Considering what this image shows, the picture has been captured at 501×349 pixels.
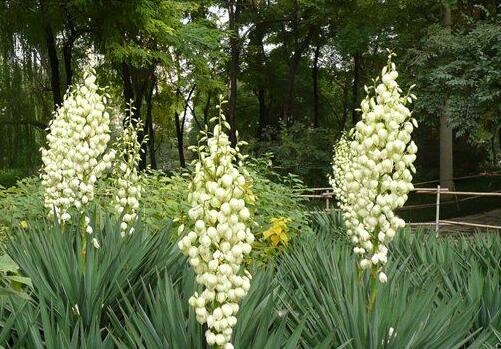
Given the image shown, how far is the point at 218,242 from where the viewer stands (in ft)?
5.72

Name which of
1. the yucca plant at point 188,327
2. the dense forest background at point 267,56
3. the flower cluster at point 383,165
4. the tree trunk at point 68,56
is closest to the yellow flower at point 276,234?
the flower cluster at point 383,165

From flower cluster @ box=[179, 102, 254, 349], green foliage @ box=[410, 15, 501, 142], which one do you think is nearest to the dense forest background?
green foliage @ box=[410, 15, 501, 142]

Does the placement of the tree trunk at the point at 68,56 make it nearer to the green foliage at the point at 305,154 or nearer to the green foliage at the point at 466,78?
the green foliage at the point at 305,154

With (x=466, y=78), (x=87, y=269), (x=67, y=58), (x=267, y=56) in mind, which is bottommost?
(x=87, y=269)

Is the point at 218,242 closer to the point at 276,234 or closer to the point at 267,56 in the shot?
the point at 276,234

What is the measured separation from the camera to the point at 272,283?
2.46 meters

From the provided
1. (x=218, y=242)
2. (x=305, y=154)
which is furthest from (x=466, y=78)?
(x=218, y=242)

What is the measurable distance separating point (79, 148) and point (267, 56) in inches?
653

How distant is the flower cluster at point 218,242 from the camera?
1.71m

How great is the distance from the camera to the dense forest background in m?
10.0

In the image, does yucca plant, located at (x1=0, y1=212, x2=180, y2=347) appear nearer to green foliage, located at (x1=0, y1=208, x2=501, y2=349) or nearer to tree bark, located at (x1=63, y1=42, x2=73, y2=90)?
green foliage, located at (x1=0, y1=208, x2=501, y2=349)

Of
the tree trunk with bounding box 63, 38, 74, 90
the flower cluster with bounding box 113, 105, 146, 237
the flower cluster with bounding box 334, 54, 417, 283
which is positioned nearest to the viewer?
the flower cluster with bounding box 334, 54, 417, 283

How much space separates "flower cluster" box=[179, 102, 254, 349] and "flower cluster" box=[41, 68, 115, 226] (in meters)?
1.66

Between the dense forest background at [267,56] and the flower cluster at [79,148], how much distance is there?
3.49m
